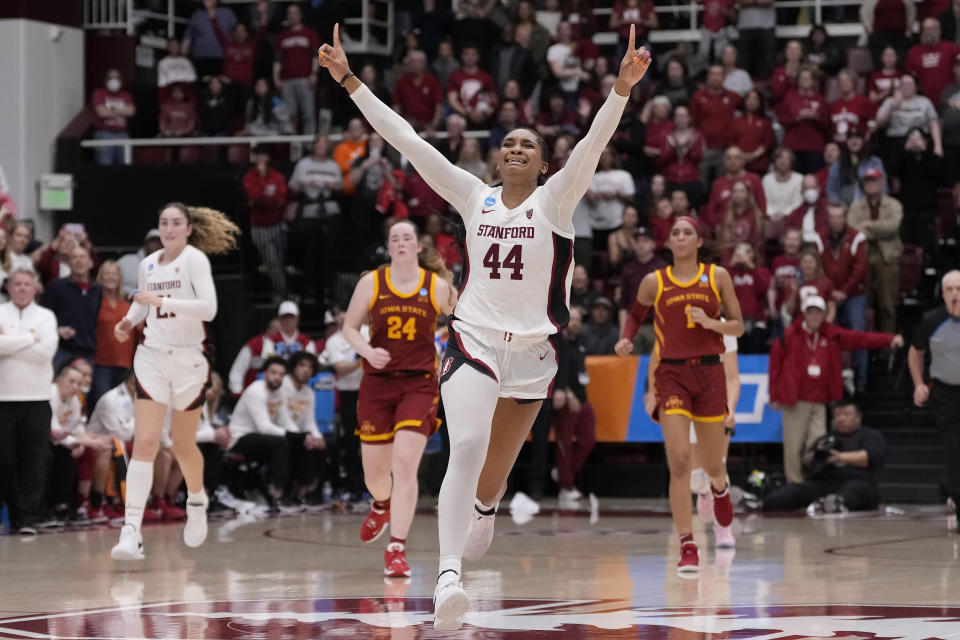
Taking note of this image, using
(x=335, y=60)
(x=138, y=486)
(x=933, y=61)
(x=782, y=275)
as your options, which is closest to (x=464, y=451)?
(x=335, y=60)

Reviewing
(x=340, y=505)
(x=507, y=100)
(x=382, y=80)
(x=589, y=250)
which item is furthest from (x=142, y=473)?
(x=382, y=80)

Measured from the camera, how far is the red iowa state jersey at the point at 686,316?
33.8ft

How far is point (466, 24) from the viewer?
2161 centimetres

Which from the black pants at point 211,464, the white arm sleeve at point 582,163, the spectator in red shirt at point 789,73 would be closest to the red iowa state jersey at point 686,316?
the white arm sleeve at point 582,163

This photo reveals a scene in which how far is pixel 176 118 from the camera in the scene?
22188mm

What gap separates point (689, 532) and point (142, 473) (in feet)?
11.8

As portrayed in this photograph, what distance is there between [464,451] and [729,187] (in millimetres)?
12006

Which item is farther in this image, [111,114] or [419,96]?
[111,114]

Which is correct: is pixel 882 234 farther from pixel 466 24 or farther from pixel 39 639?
pixel 39 639

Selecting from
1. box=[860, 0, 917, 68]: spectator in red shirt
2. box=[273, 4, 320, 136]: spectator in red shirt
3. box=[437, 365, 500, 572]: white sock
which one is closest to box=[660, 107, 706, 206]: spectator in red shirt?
box=[860, 0, 917, 68]: spectator in red shirt

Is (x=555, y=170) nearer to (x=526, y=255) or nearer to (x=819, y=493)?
(x=819, y=493)

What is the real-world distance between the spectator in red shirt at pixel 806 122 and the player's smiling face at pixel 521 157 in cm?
1265

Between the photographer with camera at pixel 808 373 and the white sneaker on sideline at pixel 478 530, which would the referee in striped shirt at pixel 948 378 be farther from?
the white sneaker on sideline at pixel 478 530

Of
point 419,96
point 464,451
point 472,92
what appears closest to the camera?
point 464,451
